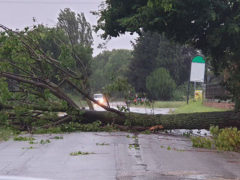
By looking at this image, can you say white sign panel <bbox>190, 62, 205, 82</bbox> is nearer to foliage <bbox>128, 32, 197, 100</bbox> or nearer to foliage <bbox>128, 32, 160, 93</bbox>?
foliage <bbox>128, 32, 197, 100</bbox>

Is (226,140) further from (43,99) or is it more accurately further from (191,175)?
(43,99)

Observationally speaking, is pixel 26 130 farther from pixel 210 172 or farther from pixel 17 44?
pixel 210 172

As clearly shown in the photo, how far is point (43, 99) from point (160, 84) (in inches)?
1655

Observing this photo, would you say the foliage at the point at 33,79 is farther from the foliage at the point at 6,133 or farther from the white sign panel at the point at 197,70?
the white sign panel at the point at 197,70

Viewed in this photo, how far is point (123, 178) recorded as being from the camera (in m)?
5.82

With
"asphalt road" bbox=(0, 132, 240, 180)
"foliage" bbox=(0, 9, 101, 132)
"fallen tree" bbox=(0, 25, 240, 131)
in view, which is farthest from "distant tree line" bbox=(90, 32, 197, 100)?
"asphalt road" bbox=(0, 132, 240, 180)

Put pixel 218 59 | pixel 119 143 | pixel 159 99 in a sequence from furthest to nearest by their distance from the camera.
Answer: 1. pixel 159 99
2. pixel 218 59
3. pixel 119 143

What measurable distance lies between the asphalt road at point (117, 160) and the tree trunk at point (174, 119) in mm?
1084

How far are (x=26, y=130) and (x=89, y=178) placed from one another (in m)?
7.07

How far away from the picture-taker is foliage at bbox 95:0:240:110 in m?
11.3

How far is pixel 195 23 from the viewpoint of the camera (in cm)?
1183

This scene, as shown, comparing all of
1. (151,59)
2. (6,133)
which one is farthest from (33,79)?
(151,59)

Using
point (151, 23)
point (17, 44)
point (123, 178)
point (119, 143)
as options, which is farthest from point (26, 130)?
point (123, 178)

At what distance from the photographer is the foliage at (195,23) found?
37.1ft
